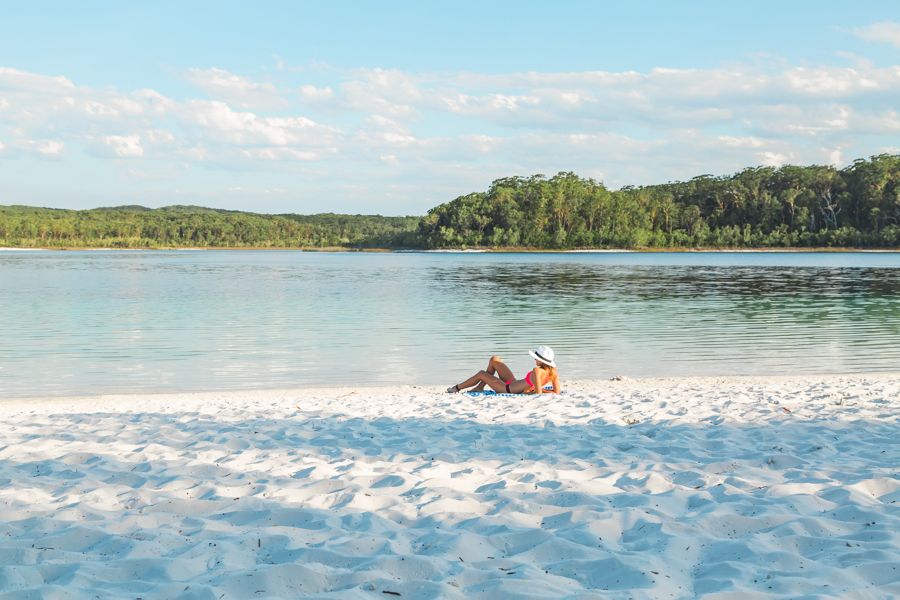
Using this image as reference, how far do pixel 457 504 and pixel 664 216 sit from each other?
166302 millimetres

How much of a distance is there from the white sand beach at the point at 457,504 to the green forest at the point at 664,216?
476ft

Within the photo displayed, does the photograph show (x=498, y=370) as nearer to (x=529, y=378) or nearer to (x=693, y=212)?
(x=529, y=378)

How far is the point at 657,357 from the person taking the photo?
62.6 feet

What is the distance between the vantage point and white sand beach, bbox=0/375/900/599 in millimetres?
4398

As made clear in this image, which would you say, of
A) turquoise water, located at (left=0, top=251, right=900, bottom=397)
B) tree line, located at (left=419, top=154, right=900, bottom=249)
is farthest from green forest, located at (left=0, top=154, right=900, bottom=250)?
turquoise water, located at (left=0, top=251, right=900, bottom=397)

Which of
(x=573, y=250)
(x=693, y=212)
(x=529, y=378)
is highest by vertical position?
(x=693, y=212)

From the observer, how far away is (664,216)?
165 m

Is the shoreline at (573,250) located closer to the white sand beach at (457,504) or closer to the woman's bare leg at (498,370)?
the woman's bare leg at (498,370)

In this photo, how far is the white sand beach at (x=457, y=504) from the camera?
4.40 metres

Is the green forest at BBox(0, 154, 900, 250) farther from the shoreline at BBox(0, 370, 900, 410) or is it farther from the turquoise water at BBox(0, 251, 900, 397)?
the shoreline at BBox(0, 370, 900, 410)

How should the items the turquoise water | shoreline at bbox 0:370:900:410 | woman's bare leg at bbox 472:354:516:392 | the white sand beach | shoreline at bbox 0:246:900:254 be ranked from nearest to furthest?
the white sand beach → woman's bare leg at bbox 472:354:516:392 → shoreline at bbox 0:370:900:410 → the turquoise water → shoreline at bbox 0:246:900:254

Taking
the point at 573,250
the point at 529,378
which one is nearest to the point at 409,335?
the point at 529,378

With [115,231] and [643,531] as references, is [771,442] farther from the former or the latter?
[115,231]

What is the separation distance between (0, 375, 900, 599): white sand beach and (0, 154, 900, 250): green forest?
476 ft
